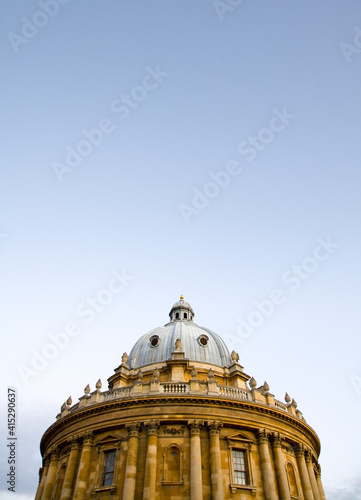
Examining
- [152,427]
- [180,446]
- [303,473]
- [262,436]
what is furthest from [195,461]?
[303,473]

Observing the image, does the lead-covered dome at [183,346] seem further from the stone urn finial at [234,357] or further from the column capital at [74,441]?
the column capital at [74,441]

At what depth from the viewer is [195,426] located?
27.6 meters

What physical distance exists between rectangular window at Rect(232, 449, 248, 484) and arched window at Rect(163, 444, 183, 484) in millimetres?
3673

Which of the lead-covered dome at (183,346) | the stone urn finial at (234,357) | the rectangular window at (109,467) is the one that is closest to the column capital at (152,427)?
the rectangular window at (109,467)

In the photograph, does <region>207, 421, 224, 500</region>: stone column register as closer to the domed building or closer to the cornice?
the domed building

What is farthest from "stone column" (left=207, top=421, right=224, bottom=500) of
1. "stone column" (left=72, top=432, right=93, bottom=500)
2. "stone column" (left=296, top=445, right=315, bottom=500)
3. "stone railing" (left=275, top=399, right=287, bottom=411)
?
"stone column" (left=72, top=432, right=93, bottom=500)

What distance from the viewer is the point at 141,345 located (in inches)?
1695

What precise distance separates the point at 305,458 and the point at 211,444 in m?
10.1

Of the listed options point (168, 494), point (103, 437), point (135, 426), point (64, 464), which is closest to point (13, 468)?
point (64, 464)

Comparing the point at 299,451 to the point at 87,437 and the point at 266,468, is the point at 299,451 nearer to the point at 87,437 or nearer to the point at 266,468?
the point at 266,468

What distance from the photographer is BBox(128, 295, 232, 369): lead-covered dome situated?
40344mm

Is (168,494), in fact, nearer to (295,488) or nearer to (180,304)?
(295,488)

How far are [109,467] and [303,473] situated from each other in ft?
46.9

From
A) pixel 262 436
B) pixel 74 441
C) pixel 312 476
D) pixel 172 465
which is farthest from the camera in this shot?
pixel 312 476
